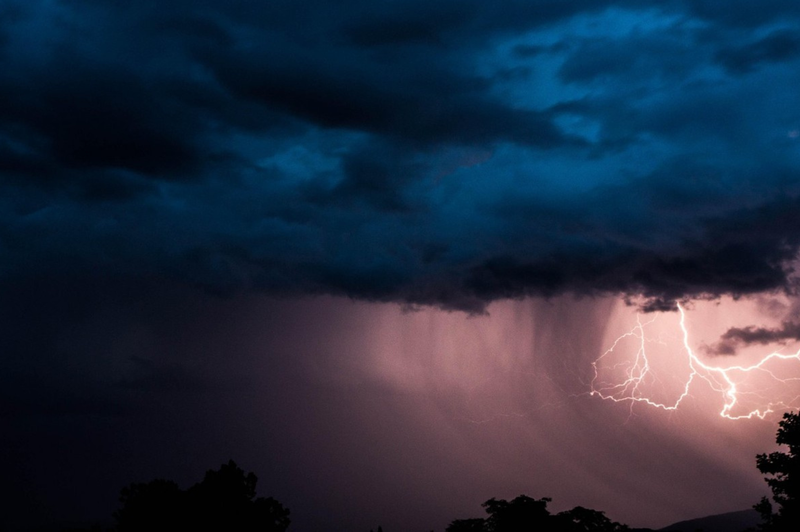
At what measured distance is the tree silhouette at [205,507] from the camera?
141 ft

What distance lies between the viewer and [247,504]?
147ft

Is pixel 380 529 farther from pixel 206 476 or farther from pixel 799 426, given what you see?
pixel 799 426

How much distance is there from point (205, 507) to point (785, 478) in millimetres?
29469

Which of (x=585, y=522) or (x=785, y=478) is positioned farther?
(x=585, y=522)

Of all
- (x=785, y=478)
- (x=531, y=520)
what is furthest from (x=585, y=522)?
(x=785, y=478)

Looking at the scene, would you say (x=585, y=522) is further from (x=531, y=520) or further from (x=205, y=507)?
(x=205, y=507)

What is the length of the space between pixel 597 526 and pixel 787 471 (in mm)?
33881

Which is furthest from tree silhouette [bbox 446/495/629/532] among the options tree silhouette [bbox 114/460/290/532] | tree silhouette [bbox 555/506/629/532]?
tree silhouette [bbox 114/460/290/532]

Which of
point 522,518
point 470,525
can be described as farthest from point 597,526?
point 470,525

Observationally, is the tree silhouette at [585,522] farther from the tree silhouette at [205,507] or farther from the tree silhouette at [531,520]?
the tree silhouette at [205,507]

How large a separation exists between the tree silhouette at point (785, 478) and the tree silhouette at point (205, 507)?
1001 inches

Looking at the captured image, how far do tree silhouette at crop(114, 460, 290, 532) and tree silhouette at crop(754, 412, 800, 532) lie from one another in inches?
1001

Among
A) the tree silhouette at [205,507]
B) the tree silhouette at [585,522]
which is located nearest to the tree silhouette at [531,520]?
the tree silhouette at [585,522]

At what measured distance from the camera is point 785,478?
36.0 metres
